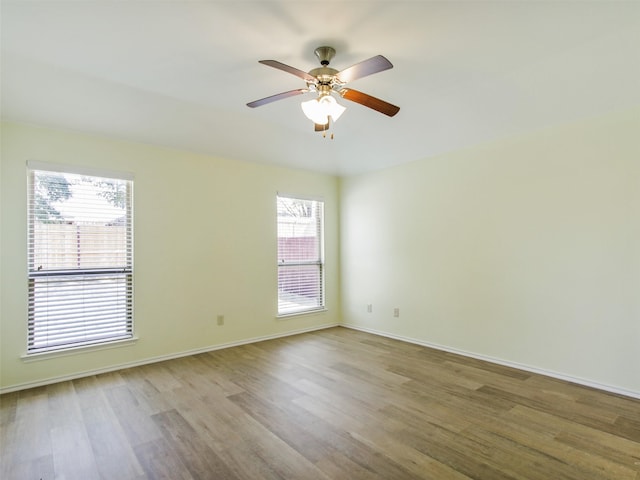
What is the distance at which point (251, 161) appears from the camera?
4773mm

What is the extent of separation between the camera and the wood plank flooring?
6.76 feet

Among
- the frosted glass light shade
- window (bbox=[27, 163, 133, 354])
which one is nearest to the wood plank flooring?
window (bbox=[27, 163, 133, 354])

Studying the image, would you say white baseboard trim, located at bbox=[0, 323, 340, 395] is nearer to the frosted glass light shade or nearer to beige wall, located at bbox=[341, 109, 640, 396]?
beige wall, located at bbox=[341, 109, 640, 396]

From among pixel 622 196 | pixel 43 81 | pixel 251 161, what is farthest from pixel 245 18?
pixel 622 196

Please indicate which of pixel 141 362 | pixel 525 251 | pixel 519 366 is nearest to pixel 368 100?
pixel 525 251

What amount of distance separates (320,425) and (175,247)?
269 centimetres

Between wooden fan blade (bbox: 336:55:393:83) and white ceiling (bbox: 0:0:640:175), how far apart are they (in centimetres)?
32

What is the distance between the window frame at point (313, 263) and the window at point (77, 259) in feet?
6.43

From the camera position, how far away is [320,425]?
256 cm

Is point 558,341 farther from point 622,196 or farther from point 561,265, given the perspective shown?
point 622,196

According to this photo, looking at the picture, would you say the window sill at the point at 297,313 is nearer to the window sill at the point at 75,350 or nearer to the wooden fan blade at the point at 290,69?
the window sill at the point at 75,350

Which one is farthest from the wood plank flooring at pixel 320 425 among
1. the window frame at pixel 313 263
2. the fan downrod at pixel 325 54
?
the fan downrod at pixel 325 54

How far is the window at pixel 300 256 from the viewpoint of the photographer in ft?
17.0

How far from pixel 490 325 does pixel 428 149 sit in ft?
7.38
